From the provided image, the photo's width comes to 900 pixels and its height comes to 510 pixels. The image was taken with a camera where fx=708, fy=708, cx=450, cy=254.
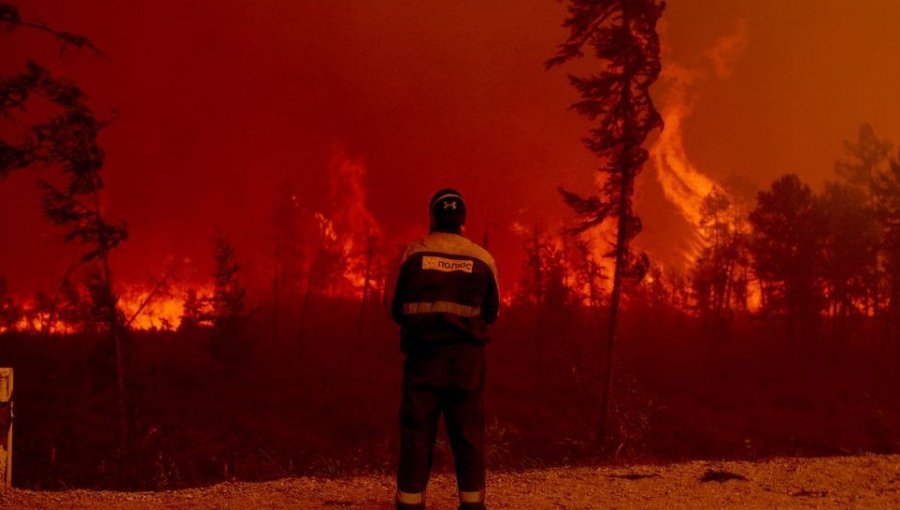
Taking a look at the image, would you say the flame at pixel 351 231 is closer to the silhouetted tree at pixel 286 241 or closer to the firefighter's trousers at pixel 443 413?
the silhouetted tree at pixel 286 241

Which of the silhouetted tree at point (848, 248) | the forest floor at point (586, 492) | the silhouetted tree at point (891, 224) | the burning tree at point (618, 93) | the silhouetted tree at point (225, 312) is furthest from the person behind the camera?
the silhouetted tree at point (848, 248)

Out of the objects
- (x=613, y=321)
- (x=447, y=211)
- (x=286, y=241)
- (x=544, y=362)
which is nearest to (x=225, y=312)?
(x=286, y=241)

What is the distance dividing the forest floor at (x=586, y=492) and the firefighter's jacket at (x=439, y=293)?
81.6 inches

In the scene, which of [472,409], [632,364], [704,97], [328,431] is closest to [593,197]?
[472,409]

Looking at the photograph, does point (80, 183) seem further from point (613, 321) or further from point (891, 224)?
point (891, 224)

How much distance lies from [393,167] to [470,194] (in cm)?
1346

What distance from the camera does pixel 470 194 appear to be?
113 metres

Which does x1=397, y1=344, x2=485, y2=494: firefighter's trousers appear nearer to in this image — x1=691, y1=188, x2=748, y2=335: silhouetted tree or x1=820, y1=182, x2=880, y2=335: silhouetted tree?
x1=820, y1=182, x2=880, y2=335: silhouetted tree

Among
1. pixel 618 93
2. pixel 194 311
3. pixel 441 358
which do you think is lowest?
pixel 441 358

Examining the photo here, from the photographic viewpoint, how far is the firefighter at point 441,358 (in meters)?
5.78

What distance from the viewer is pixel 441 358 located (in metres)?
5.82

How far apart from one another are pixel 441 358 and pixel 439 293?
21.1 inches

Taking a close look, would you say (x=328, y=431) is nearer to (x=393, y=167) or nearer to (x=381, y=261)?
(x=381, y=261)

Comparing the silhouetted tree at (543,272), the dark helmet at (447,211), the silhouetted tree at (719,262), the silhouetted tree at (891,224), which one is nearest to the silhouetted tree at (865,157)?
the silhouetted tree at (891,224)
